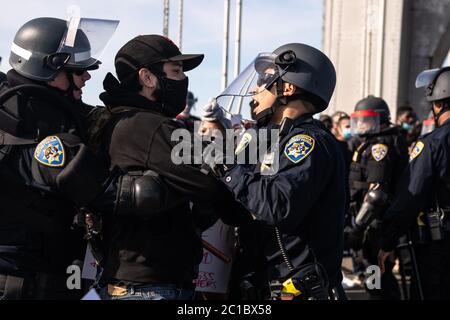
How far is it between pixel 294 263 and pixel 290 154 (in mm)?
534

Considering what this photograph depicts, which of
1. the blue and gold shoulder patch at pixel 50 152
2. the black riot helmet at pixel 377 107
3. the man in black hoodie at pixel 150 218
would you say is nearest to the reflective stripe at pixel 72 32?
the man in black hoodie at pixel 150 218

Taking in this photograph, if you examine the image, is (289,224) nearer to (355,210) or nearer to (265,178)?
(265,178)

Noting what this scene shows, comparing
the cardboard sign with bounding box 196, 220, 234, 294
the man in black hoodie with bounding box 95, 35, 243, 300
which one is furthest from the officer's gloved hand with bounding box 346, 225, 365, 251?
the man in black hoodie with bounding box 95, 35, 243, 300

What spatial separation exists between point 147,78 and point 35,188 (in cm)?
74

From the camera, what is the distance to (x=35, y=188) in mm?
3342

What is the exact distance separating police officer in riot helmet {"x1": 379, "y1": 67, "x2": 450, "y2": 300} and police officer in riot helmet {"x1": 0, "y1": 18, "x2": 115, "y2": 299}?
2.74m

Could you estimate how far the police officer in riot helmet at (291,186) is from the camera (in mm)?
3367

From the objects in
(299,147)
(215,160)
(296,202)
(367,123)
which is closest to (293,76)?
(299,147)

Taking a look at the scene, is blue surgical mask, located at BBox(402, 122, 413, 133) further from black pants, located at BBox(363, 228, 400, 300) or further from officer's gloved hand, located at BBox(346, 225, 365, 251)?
black pants, located at BBox(363, 228, 400, 300)

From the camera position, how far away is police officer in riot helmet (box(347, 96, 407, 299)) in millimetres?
7039

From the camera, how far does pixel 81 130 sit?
346cm

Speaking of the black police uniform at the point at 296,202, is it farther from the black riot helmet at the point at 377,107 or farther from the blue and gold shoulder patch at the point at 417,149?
the black riot helmet at the point at 377,107

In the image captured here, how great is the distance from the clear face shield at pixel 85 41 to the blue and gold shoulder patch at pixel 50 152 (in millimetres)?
572

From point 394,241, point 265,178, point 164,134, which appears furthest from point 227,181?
point 394,241
